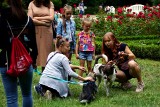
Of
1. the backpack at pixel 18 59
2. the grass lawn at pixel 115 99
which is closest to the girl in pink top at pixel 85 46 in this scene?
the grass lawn at pixel 115 99

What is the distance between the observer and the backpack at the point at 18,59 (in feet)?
14.8

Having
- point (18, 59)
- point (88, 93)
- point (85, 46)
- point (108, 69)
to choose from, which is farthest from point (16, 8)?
point (85, 46)

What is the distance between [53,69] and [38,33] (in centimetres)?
122

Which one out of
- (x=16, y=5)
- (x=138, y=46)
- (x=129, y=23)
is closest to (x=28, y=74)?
(x=16, y=5)

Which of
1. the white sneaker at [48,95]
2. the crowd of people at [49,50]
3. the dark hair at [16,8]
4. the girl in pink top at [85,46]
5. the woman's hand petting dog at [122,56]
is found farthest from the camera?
the girl in pink top at [85,46]

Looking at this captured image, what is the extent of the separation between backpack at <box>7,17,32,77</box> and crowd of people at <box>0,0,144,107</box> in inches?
2.3

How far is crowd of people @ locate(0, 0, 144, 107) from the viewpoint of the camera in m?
4.52

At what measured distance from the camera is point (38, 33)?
301 inches

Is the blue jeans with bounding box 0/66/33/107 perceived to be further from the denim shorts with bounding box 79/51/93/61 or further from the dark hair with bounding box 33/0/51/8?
the denim shorts with bounding box 79/51/93/61

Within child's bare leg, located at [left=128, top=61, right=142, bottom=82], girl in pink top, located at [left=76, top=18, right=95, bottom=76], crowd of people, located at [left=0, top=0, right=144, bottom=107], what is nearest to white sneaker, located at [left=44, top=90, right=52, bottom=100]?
crowd of people, located at [left=0, top=0, right=144, bottom=107]

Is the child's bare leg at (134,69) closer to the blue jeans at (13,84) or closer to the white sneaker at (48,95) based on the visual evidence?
the white sneaker at (48,95)

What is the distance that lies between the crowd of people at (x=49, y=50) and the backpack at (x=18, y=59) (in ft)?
0.19

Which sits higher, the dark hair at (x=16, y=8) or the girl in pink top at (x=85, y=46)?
the dark hair at (x=16, y=8)

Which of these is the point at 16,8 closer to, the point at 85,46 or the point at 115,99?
the point at 115,99
